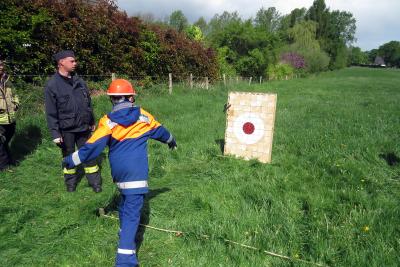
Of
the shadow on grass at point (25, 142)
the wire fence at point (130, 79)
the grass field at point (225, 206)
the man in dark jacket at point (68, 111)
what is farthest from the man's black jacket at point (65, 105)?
the wire fence at point (130, 79)

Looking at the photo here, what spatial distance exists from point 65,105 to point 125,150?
80.8 inches

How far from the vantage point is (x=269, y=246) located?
375cm

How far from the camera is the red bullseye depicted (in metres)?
7.00

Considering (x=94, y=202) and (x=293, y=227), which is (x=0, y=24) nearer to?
(x=94, y=202)

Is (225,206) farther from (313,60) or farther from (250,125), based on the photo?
(313,60)

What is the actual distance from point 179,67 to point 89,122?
48.8 feet

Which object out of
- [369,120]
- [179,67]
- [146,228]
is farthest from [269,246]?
[179,67]

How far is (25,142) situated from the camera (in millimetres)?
7926

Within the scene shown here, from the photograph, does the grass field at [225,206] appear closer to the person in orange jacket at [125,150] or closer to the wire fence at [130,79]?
the person in orange jacket at [125,150]

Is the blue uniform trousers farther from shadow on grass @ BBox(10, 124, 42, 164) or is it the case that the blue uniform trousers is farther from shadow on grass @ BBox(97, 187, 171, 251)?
shadow on grass @ BBox(10, 124, 42, 164)

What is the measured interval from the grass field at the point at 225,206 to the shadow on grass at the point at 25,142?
0.02 m

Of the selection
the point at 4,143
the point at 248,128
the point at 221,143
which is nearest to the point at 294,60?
the point at 221,143

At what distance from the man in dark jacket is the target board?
273cm

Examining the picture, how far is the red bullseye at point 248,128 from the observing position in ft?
23.0
